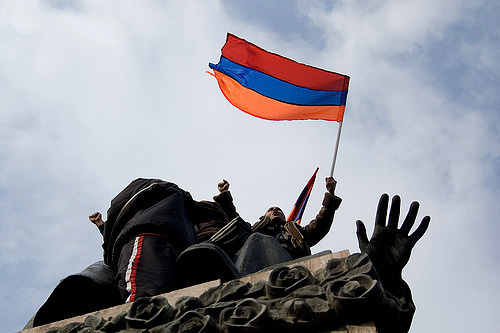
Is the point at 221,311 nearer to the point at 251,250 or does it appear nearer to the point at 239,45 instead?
the point at 251,250

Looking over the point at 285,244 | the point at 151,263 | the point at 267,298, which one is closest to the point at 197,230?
the point at 285,244

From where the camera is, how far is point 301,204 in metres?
12.7

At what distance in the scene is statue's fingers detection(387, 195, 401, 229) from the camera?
586cm

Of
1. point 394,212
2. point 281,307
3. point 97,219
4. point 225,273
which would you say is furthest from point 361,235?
point 97,219

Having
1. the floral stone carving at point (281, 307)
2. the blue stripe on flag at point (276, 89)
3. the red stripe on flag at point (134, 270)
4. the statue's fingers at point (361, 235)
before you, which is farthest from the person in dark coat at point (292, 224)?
the floral stone carving at point (281, 307)

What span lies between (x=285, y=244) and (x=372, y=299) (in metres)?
3.90

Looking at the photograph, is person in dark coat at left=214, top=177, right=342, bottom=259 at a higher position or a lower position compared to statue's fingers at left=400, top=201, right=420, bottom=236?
higher

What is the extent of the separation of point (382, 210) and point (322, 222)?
11.3 feet

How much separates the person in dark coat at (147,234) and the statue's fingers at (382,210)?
62.3 inches

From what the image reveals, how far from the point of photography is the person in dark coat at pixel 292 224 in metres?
7.53

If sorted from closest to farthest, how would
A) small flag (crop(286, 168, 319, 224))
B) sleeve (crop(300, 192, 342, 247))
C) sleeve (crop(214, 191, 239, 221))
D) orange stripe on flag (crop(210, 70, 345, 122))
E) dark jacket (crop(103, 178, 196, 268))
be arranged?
1. dark jacket (crop(103, 178, 196, 268))
2. sleeve (crop(214, 191, 239, 221))
3. sleeve (crop(300, 192, 342, 247))
4. orange stripe on flag (crop(210, 70, 345, 122))
5. small flag (crop(286, 168, 319, 224))

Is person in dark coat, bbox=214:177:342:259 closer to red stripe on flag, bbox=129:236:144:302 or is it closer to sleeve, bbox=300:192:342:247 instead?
sleeve, bbox=300:192:342:247

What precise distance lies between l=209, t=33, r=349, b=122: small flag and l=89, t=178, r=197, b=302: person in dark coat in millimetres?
5696

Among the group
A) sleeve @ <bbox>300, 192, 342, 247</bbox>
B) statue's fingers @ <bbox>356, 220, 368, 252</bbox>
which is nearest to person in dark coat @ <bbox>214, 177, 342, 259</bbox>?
sleeve @ <bbox>300, 192, 342, 247</bbox>
